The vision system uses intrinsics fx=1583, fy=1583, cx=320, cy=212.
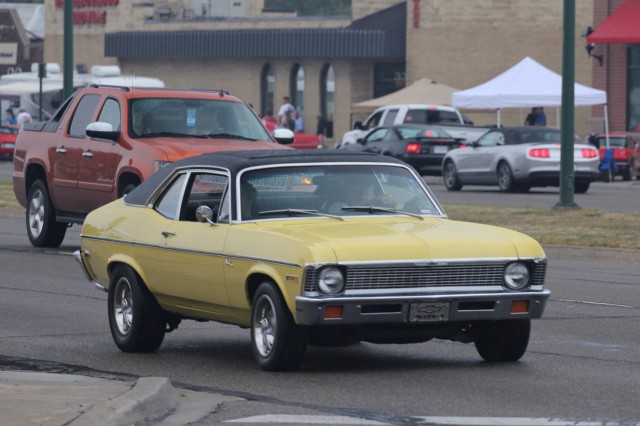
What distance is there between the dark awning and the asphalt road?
3435 centimetres

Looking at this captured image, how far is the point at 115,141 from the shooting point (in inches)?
702

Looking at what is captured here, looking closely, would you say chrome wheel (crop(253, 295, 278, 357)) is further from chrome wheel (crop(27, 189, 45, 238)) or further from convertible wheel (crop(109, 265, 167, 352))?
chrome wheel (crop(27, 189, 45, 238))

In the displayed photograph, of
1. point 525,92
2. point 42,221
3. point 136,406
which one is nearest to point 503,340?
point 136,406

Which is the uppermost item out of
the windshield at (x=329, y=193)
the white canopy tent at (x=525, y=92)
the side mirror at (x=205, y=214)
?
the white canopy tent at (x=525, y=92)

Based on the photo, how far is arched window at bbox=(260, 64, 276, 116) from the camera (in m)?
65.1

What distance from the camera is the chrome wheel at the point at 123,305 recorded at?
11047 millimetres

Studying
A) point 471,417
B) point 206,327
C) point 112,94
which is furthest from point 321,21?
point 471,417

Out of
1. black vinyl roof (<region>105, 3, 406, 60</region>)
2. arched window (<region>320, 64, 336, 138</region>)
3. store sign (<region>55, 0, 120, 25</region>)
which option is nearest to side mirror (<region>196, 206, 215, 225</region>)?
black vinyl roof (<region>105, 3, 406, 60</region>)

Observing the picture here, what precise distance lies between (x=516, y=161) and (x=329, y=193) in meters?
22.3

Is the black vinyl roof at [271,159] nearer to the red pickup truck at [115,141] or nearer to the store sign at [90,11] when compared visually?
the red pickup truck at [115,141]

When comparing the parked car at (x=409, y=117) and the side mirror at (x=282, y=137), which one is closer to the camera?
the side mirror at (x=282, y=137)

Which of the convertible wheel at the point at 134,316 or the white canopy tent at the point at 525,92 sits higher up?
the white canopy tent at the point at 525,92

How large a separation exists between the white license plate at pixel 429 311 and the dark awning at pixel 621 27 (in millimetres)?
39479

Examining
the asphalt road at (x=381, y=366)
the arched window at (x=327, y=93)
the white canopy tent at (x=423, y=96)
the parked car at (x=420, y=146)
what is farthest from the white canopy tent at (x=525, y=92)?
the asphalt road at (x=381, y=366)
